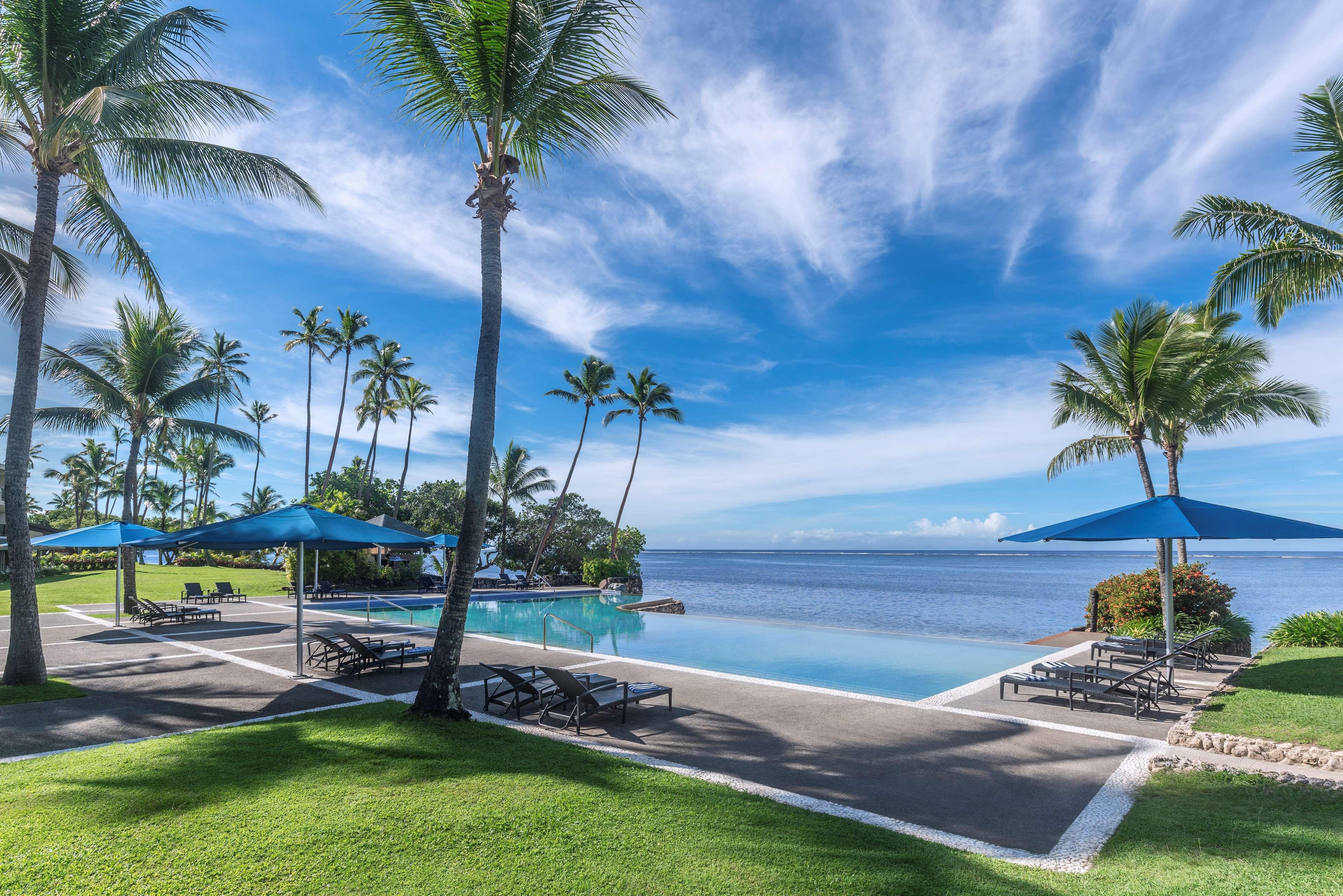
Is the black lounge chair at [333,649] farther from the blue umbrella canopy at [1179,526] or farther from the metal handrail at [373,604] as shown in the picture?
the blue umbrella canopy at [1179,526]

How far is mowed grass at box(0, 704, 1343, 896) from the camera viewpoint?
3.87 meters

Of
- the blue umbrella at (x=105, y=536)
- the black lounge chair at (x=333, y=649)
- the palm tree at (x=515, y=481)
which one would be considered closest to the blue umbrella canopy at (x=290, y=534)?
the black lounge chair at (x=333, y=649)

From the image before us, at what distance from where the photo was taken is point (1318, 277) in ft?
36.8

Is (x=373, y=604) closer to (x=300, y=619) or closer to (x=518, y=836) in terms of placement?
(x=300, y=619)

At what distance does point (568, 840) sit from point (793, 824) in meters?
1.64

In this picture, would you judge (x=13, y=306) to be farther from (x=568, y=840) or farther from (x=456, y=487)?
(x=456, y=487)

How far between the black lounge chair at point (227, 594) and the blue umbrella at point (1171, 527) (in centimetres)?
2280

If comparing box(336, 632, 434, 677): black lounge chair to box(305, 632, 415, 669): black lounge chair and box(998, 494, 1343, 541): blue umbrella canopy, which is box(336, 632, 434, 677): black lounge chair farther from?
box(998, 494, 1343, 541): blue umbrella canopy

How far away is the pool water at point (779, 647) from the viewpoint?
12328mm

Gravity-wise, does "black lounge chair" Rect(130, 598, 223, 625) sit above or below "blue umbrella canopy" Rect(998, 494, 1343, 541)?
below

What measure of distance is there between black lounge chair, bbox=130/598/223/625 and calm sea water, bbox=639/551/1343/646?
52.5 ft

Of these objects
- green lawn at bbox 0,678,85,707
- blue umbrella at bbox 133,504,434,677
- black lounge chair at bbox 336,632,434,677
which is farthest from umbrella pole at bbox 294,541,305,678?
green lawn at bbox 0,678,85,707

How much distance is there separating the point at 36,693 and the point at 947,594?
194 ft

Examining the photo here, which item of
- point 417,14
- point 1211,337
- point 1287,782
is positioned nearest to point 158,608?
point 417,14
